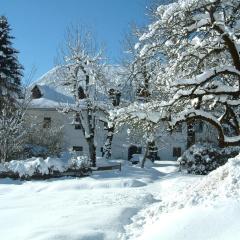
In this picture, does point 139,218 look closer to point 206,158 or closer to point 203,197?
point 203,197

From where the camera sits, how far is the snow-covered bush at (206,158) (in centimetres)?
2736

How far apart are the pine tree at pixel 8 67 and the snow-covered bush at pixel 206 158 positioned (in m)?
20.5

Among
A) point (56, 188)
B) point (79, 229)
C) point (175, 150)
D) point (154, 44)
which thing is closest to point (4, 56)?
point (175, 150)

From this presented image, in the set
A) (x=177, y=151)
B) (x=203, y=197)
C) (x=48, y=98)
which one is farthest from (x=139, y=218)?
(x=48, y=98)

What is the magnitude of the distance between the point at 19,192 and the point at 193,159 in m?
11.4

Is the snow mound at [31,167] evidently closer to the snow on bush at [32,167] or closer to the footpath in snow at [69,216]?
the snow on bush at [32,167]

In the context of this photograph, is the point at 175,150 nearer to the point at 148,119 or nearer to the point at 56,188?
the point at 56,188

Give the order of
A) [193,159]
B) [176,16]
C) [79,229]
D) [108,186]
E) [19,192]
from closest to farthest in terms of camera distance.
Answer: [79,229] < [176,16] < [19,192] < [108,186] < [193,159]

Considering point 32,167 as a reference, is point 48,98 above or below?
above

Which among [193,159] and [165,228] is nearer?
[165,228]

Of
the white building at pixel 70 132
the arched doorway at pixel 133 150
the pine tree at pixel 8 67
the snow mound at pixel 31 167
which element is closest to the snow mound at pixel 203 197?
the snow mound at pixel 31 167

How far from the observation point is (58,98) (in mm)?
57469

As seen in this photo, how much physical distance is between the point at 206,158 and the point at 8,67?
929 inches

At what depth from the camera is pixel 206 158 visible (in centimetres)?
2750
